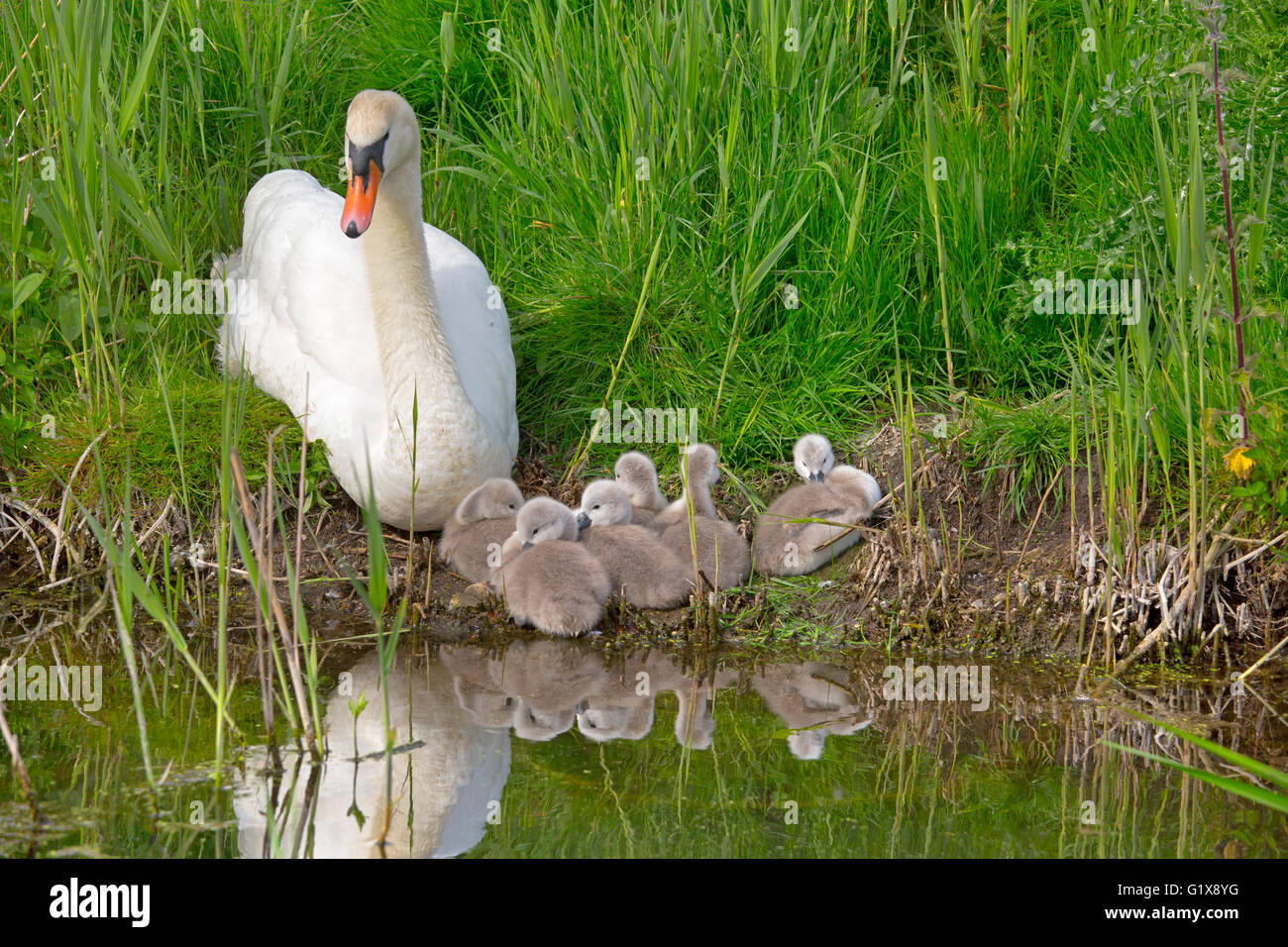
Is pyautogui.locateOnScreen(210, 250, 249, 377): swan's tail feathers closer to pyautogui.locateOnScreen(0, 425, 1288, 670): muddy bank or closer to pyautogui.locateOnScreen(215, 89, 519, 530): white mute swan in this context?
pyautogui.locateOnScreen(215, 89, 519, 530): white mute swan

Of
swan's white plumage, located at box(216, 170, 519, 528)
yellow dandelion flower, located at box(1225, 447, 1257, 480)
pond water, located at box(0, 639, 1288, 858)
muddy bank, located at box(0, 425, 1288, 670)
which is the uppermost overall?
swan's white plumage, located at box(216, 170, 519, 528)

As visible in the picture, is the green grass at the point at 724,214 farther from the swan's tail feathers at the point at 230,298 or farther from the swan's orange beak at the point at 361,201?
the swan's orange beak at the point at 361,201

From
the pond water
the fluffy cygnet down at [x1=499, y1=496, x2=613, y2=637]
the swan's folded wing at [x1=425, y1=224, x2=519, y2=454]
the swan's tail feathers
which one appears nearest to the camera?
the pond water

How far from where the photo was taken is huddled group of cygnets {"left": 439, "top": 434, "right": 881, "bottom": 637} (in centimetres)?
472

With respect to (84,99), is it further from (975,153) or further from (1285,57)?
(1285,57)

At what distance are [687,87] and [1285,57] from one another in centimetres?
222

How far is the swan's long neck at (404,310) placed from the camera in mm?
5000

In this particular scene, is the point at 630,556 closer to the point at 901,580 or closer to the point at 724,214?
the point at 901,580

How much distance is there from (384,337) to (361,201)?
0.60m

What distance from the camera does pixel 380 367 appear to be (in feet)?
16.8

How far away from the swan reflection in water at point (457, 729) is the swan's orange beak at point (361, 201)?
4.59 feet

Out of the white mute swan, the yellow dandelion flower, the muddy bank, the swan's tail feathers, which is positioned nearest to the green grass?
the swan's tail feathers

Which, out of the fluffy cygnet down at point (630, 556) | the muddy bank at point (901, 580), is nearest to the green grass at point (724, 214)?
the muddy bank at point (901, 580)

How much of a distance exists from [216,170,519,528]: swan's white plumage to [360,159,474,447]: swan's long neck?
29mm
